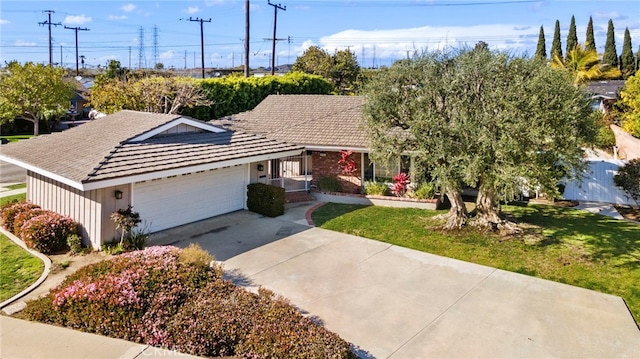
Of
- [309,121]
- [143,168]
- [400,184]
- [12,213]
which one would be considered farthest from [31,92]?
[400,184]

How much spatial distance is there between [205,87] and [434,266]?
74.2ft

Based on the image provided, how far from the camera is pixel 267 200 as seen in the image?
59.4 ft

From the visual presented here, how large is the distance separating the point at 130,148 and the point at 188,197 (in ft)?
9.16

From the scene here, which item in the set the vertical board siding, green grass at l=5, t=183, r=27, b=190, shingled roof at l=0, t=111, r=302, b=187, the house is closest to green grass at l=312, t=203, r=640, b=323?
the house

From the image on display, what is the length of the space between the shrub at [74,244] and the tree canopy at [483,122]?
34.6 feet

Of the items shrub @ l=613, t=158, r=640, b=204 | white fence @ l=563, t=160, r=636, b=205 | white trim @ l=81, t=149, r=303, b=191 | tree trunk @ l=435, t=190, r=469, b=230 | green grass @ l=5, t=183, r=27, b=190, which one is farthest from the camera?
green grass @ l=5, t=183, r=27, b=190

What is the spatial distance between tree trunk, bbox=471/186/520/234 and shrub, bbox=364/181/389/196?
16.3 ft

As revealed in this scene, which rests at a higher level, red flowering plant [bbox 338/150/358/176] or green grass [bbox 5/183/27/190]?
red flowering plant [bbox 338/150/358/176]

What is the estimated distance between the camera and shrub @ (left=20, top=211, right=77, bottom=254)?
44.4 feet

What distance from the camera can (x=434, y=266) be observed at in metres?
13.0

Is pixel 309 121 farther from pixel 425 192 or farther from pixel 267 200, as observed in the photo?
pixel 425 192

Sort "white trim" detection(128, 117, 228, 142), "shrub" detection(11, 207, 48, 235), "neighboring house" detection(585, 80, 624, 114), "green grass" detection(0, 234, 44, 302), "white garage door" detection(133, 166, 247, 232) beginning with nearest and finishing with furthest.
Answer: "green grass" detection(0, 234, 44, 302) < "shrub" detection(11, 207, 48, 235) < "white garage door" detection(133, 166, 247, 232) < "white trim" detection(128, 117, 228, 142) < "neighboring house" detection(585, 80, 624, 114)

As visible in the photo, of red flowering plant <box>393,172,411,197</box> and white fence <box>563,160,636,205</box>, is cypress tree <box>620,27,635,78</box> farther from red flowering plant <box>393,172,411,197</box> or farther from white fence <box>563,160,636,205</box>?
red flowering plant <box>393,172,411,197</box>

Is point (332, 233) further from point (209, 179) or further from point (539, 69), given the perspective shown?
point (539, 69)
